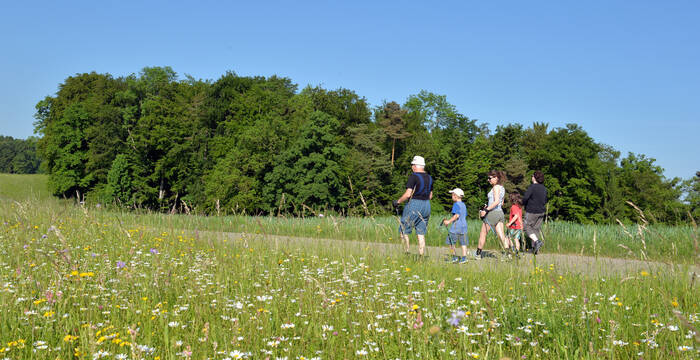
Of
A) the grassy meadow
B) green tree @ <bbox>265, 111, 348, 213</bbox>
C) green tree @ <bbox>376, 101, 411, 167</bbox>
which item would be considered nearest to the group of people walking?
the grassy meadow

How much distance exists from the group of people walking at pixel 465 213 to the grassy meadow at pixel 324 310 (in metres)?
1.06

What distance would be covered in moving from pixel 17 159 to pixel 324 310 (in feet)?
421

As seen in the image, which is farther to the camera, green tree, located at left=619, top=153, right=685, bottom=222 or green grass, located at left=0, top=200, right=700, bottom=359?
green tree, located at left=619, top=153, right=685, bottom=222

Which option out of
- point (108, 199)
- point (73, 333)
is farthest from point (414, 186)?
point (108, 199)

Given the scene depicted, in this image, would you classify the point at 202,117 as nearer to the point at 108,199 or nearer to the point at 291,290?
the point at 108,199

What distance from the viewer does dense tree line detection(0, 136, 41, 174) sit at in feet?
341

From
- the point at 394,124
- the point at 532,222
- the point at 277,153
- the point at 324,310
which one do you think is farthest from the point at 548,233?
the point at 394,124

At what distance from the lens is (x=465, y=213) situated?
350 inches

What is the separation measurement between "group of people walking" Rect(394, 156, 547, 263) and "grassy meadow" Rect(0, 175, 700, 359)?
41.9 inches

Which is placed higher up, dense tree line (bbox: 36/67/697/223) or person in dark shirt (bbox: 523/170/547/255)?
dense tree line (bbox: 36/67/697/223)

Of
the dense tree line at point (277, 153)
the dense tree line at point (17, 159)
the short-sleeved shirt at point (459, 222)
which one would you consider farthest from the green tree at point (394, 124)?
the dense tree line at point (17, 159)

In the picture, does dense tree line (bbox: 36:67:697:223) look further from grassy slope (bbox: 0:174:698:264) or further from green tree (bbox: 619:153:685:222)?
grassy slope (bbox: 0:174:698:264)

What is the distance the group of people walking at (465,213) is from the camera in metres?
7.70

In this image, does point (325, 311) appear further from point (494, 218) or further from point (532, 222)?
point (532, 222)
